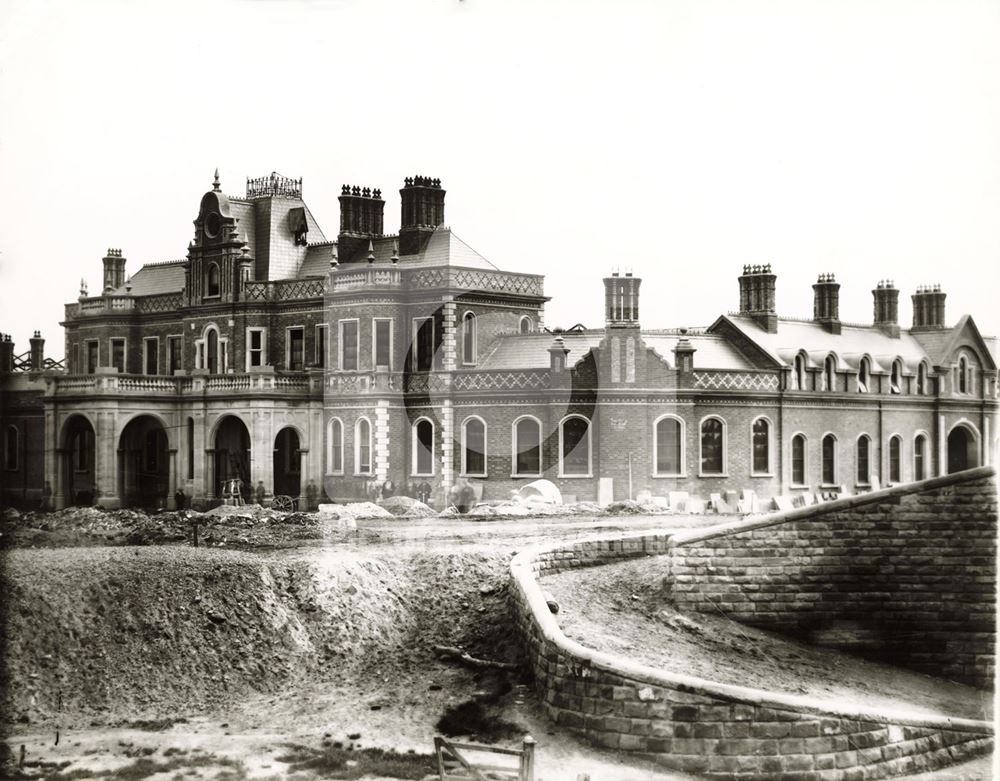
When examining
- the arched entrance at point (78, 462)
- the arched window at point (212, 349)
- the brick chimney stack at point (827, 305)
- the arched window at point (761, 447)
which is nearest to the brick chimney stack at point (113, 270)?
the arched entrance at point (78, 462)

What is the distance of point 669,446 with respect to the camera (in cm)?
2812

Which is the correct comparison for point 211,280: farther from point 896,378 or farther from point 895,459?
point 895,459

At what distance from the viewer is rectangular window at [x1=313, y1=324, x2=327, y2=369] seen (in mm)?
32344

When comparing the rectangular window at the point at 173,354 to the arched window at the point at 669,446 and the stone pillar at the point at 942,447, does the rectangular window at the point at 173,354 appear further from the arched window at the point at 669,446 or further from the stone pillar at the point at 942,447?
the stone pillar at the point at 942,447

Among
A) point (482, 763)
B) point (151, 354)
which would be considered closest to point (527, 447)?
point (151, 354)

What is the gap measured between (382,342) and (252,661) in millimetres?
12514

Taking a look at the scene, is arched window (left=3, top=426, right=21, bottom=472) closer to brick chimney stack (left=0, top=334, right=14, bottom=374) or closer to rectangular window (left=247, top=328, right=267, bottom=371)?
brick chimney stack (left=0, top=334, right=14, bottom=374)

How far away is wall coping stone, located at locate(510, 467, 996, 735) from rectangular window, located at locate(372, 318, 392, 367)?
28.5 ft

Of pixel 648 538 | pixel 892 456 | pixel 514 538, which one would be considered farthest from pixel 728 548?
pixel 892 456

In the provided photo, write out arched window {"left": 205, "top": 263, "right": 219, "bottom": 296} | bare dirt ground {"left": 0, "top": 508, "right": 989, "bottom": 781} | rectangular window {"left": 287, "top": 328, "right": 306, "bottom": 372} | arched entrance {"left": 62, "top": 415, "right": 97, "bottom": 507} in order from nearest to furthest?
bare dirt ground {"left": 0, "top": 508, "right": 989, "bottom": 781}
arched entrance {"left": 62, "top": 415, "right": 97, "bottom": 507}
arched window {"left": 205, "top": 263, "right": 219, "bottom": 296}
rectangular window {"left": 287, "top": 328, "right": 306, "bottom": 372}

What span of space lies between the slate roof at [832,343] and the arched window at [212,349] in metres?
12.1

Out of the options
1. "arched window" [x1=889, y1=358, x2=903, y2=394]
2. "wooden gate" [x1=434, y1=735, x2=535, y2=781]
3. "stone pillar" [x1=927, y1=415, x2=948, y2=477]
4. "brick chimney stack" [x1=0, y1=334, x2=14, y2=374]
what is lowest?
"wooden gate" [x1=434, y1=735, x2=535, y2=781]

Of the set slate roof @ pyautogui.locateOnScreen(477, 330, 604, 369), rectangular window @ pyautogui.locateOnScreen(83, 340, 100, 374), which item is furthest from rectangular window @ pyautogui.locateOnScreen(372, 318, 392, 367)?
rectangular window @ pyautogui.locateOnScreen(83, 340, 100, 374)

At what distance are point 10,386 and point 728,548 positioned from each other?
42.4 ft
